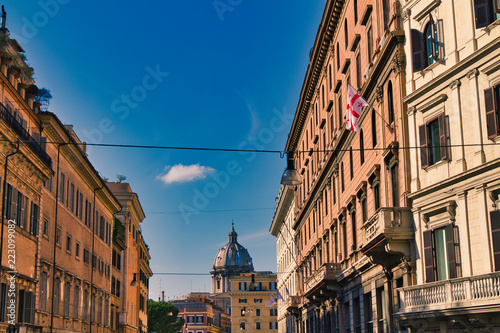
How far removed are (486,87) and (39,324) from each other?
26282 mm

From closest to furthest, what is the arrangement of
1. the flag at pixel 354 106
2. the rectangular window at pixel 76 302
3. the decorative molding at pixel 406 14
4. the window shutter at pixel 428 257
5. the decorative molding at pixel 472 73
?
the decorative molding at pixel 472 73
the window shutter at pixel 428 257
the decorative molding at pixel 406 14
the flag at pixel 354 106
the rectangular window at pixel 76 302

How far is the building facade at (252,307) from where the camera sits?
521 ft

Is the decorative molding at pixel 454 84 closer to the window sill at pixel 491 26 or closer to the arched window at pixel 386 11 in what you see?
the window sill at pixel 491 26

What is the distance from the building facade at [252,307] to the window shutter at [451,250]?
137 meters

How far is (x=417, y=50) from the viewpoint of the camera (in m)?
25.0

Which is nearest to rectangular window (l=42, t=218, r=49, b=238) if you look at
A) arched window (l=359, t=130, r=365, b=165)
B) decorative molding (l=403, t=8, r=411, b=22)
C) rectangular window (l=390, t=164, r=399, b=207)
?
arched window (l=359, t=130, r=365, b=165)

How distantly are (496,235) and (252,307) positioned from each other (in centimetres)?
14494

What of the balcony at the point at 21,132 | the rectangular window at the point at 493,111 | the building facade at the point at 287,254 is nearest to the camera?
the rectangular window at the point at 493,111

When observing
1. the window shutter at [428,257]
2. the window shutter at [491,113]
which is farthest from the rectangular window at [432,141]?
the window shutter at [428,257]

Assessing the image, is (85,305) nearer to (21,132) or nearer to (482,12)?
(21,132)

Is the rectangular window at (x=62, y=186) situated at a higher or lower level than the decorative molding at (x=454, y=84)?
higher

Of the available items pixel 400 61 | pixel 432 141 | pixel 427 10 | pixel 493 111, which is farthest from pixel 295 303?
pixel 493 111

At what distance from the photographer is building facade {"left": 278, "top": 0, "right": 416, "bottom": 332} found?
26.5 meters

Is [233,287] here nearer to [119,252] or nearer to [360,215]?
[119,252]
